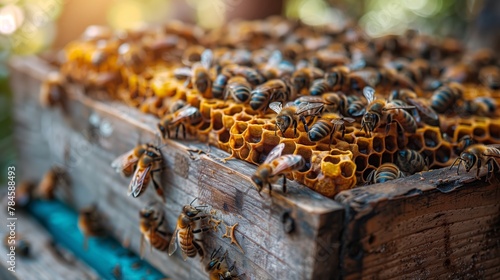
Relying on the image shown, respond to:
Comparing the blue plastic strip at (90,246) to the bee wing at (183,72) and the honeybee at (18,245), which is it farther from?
the bee wing at (183,72)

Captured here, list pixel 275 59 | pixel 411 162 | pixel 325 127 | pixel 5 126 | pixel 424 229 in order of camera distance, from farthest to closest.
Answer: pixel 5 126
pixel 275 59
pixel 411 162
pixel 325 127
pixel 424 229

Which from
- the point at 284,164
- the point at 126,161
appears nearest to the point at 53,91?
the point at 126,161

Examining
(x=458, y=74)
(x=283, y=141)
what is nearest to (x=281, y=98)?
(x=283, y=141)

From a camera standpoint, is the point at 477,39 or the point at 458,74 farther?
the point at 477,39

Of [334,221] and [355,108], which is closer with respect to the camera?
[334,221]

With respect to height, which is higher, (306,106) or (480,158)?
(306,106)

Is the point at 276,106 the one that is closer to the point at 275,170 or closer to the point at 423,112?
the point at 275,170

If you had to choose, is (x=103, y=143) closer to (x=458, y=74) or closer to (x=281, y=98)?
(x=281, y=98)
